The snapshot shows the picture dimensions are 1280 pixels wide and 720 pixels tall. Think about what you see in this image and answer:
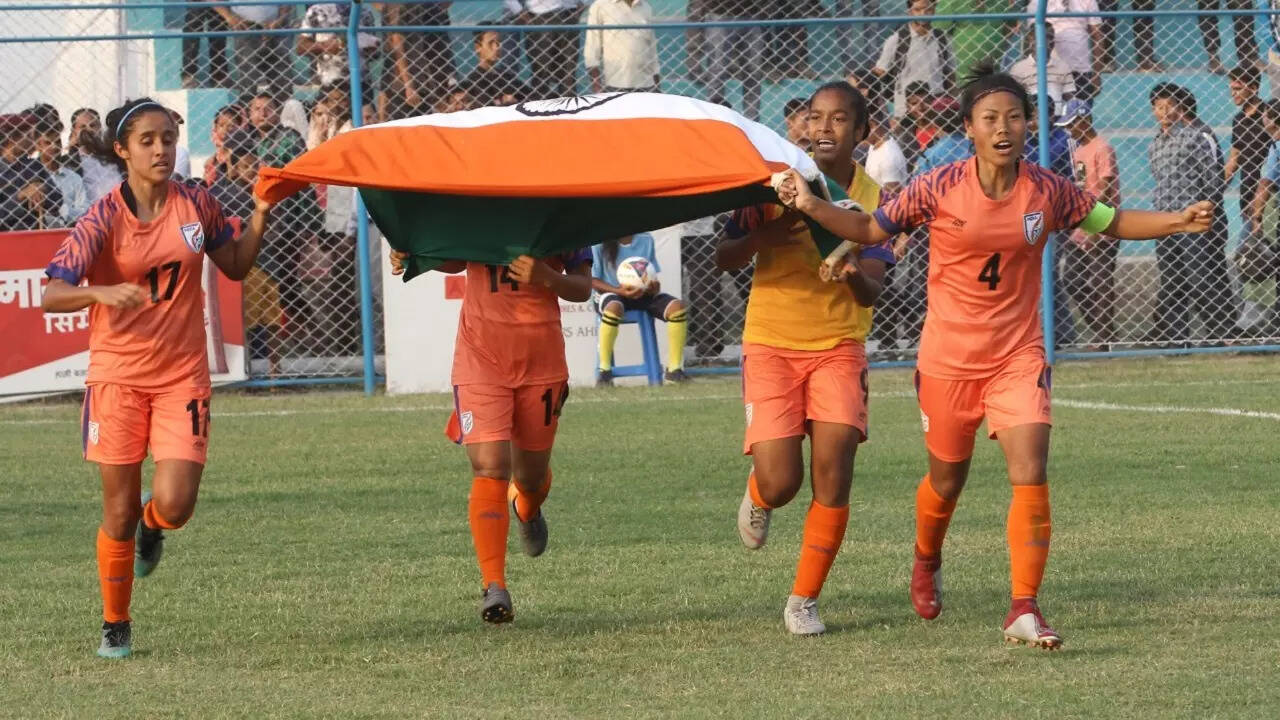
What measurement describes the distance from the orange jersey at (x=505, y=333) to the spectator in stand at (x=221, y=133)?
8.34m

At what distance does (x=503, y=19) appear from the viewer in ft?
54.6

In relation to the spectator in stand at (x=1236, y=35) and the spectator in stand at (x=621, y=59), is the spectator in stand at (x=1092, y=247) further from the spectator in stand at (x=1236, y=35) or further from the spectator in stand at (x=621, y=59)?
the spectator in stand at (x=621, y=59)

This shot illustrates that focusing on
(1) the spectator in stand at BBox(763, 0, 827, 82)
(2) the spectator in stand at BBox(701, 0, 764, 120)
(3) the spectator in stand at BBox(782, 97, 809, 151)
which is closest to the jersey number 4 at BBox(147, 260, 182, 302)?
(3) the spectator in stand at BBox(782, 97, 809, 151)

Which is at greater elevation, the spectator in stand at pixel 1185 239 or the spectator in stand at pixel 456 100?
the spectator in stand at pixel 456 100

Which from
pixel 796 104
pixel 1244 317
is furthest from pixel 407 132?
pixel 1244 317

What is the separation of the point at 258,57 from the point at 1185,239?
7.66 meters

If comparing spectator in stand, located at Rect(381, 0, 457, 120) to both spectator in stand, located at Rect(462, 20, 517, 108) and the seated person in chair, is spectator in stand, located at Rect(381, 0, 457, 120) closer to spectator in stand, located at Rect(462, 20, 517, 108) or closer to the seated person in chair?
spectator in stand, located at Rect(462, 20, 517, 108)

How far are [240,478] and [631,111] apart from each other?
492 centimetres

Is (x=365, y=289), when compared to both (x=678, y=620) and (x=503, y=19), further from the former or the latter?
(x=678, y=620)

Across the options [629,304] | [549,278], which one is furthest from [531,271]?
[629,304]

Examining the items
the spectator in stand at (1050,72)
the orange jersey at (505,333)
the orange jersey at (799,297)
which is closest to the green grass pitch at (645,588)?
the orange jersey at (505,333)

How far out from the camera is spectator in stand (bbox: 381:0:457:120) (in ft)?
52.2

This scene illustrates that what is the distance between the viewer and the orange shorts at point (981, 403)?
672 cm

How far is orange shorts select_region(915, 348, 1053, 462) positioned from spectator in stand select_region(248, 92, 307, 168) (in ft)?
30.9
